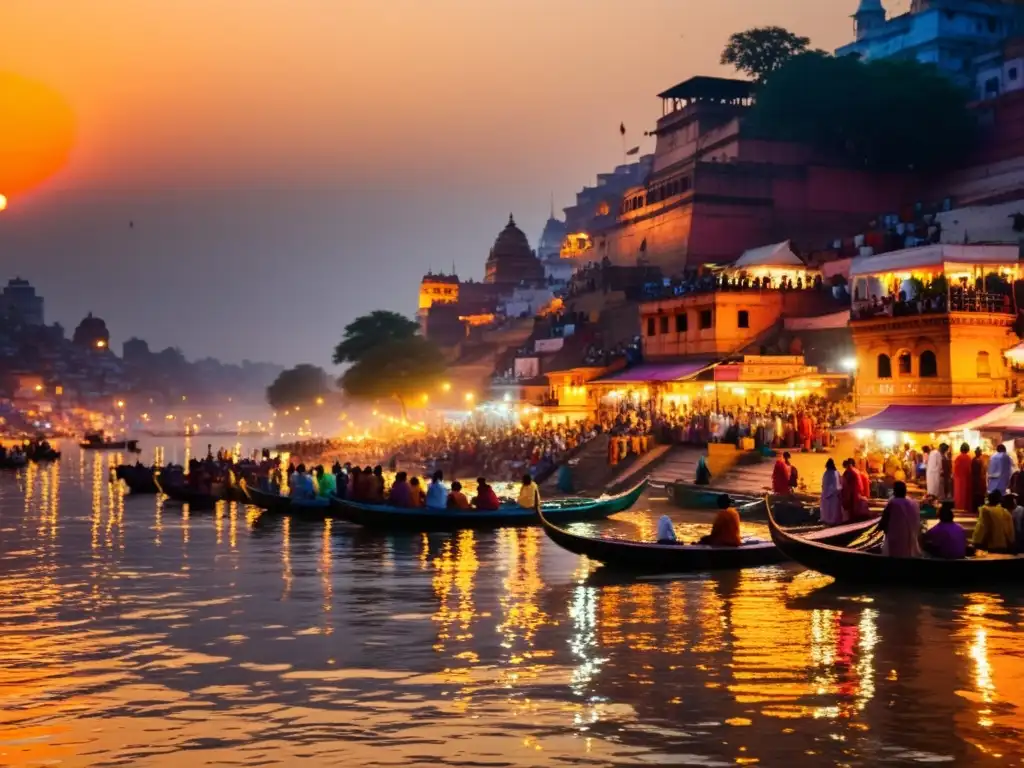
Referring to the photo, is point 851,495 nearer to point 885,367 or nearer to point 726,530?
point 726,530

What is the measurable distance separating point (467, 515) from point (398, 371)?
49.3m

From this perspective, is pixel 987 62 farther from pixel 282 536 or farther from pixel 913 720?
pixel 913 720

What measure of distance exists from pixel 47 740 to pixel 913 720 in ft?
23.8

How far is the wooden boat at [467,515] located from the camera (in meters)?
24.5

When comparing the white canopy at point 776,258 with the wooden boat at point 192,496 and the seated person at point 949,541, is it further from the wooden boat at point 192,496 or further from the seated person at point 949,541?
the seated person at point 949,541

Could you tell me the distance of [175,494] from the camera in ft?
123

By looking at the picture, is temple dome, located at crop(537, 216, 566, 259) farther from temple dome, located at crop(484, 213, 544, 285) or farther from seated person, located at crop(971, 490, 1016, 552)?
seated person, located at crop(971, 490, 1016, 552)

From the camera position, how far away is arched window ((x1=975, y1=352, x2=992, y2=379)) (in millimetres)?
28266

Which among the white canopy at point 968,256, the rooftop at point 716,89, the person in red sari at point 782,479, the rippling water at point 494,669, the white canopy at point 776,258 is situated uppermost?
the rooftop at point 716,89

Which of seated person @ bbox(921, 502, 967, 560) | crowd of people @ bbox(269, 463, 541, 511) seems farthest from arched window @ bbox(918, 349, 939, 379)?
Result: seated person @ bbox(921, 502, 967, 560)

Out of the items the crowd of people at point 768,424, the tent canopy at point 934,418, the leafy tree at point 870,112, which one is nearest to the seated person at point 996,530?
the tent canopy at point 934,418

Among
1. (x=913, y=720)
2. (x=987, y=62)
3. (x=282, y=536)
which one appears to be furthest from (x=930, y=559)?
(x=987, y=62)

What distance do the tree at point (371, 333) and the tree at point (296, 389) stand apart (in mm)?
51243

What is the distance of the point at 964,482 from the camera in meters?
21.9
